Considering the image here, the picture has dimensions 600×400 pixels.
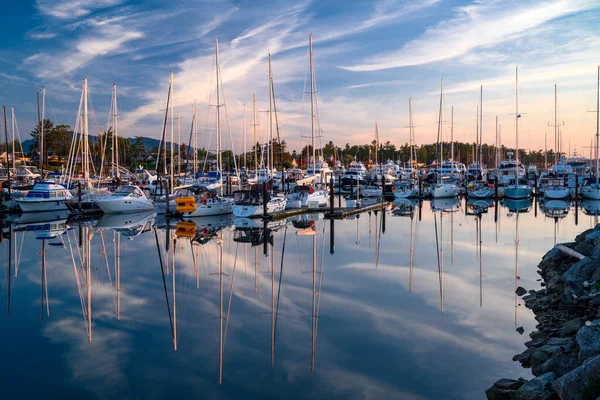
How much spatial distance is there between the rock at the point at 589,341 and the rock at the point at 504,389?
1.23 meters

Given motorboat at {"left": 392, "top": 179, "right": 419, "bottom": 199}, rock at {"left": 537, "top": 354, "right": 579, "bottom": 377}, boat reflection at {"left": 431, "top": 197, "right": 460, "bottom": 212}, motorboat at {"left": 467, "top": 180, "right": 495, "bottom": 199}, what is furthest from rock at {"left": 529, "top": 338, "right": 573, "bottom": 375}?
motorboat at {"left": 467, "top": 180, "right": 495, "bottom": 199}

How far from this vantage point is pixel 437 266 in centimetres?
2178

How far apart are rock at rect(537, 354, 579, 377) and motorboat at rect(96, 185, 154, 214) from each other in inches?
1441

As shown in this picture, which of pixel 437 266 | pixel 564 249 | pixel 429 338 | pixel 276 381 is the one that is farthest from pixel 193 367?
pixel 564 249

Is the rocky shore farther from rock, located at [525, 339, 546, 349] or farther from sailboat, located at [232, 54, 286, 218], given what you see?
sailboat, located at [232, 54, 286, 218]

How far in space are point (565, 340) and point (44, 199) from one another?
4225cm

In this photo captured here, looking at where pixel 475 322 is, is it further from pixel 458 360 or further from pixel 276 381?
pixel 276 381

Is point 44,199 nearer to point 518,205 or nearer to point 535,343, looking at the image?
point 535,343

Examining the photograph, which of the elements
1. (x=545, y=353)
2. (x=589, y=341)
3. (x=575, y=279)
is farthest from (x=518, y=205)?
(x=589, y=341)

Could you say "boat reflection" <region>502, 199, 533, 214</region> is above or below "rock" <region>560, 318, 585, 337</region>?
A: below

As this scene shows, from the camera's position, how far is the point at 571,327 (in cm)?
1166

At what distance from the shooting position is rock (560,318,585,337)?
1153cm

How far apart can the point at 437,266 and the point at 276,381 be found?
13.1m

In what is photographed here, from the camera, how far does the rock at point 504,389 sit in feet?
30.5
